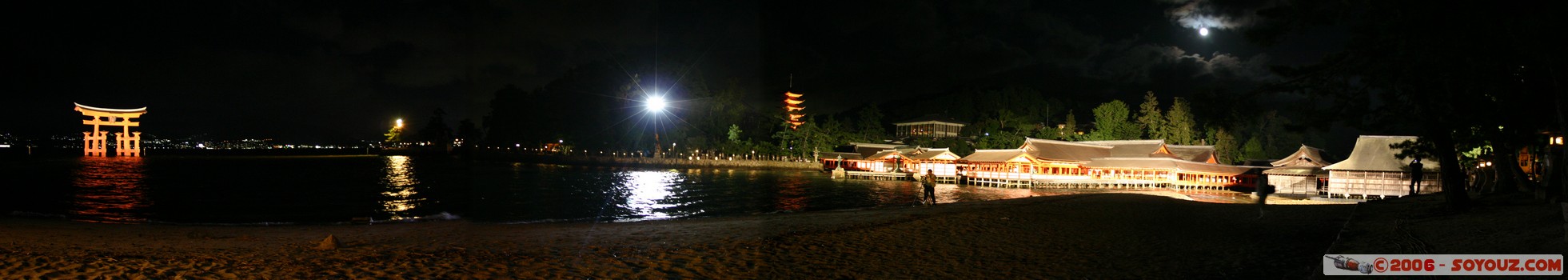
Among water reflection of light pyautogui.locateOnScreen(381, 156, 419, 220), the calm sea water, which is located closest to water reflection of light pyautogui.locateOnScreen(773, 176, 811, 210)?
the calm sea water

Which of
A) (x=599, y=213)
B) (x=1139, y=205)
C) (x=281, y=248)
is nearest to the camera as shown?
(x=281, y=248)

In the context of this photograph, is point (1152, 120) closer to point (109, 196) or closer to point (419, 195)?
point (419, 195)

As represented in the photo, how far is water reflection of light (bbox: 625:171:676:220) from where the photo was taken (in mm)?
23094

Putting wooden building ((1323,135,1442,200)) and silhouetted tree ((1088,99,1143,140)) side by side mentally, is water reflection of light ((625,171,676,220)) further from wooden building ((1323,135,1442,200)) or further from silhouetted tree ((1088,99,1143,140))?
silhouetted tree ((1088,99,1143,140))

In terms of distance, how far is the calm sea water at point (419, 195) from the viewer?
869 inches

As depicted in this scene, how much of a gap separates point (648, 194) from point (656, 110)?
3846cm

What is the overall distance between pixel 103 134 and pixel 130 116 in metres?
4.91

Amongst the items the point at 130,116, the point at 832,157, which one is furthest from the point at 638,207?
the point at 130,116

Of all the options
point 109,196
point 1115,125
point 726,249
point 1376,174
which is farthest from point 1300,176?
point 109,196

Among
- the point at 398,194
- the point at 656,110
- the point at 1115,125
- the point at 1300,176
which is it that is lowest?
the point at 398,194

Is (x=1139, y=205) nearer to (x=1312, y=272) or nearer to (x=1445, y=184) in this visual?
(x=1445, y=184)

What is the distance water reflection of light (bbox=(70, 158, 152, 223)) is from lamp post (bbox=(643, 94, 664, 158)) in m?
36.6

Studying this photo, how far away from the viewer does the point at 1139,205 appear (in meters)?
18.2

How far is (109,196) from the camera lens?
28.1 meters
